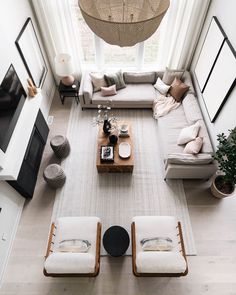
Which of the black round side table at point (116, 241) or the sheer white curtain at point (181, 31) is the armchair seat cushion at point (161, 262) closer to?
the black round side table at point (116, 241)

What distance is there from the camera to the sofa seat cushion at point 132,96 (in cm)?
446

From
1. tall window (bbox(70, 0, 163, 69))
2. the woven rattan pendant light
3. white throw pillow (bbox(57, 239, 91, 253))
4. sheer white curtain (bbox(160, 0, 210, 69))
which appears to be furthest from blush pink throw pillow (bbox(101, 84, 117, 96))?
white throw pillow (bbox(57, 239, 91, 253))

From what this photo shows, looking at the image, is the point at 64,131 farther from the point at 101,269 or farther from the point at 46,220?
the point at 101,269

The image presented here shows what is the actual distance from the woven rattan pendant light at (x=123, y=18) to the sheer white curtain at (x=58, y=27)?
2683 millimetres

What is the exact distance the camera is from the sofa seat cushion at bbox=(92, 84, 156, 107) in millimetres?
4457

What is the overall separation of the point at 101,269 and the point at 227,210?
2.09 m

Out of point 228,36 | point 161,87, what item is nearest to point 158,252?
point 228,36

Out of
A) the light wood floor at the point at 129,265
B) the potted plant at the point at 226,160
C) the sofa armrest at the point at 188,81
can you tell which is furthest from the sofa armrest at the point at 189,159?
the sofa armrest at the point at 188,81

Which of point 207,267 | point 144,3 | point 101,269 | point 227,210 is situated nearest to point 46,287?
point 101,269

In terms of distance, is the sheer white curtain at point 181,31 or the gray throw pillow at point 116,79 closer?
the sheer white curtain at point 181,31

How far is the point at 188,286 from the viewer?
281cm

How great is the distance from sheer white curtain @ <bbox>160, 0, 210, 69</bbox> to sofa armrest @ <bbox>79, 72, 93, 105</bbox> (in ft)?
5.51

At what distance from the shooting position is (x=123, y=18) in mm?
1684

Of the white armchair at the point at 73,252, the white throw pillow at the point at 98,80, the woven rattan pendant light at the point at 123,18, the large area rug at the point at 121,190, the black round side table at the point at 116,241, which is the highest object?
the woven rattan pendant light at the point at 123,18
